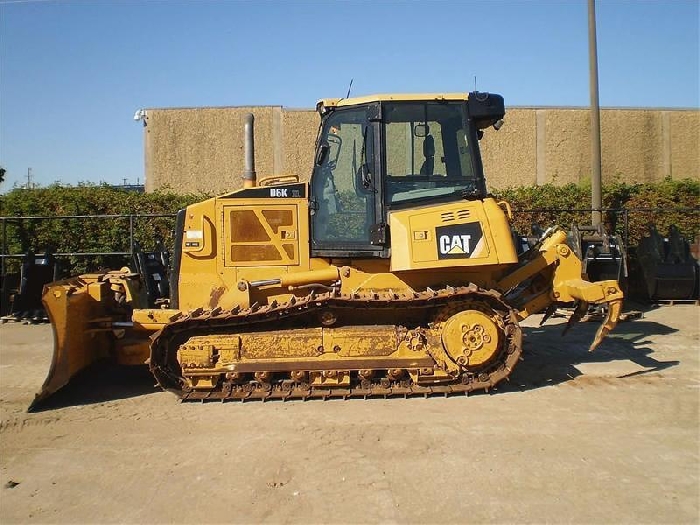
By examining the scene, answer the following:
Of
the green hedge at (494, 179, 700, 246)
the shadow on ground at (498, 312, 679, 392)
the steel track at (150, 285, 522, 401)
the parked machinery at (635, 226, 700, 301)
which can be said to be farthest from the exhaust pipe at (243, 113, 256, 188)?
the parked machinery at (635, 226, 700, 301)

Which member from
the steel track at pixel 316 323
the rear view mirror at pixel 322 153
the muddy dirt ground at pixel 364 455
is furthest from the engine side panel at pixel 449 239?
the muddy dirt ground at pixel 364 455

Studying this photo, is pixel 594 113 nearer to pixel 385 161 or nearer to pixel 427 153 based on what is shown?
pixel 427 153

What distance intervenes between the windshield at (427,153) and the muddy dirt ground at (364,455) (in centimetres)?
218

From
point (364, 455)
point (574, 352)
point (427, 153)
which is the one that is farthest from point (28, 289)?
point (574, 352)

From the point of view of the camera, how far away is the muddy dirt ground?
374 centimetres

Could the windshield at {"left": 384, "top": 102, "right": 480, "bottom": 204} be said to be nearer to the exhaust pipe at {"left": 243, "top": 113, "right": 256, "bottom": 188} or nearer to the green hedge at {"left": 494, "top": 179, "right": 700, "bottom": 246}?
the exhaust pipe at {"left": 243, "top": 113, "right": 256, "bottom": 188}

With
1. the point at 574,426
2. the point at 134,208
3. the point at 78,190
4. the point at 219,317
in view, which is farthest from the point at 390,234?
the point at 78,190

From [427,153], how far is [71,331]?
13.5ft

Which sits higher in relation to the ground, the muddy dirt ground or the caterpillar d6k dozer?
the caterpillar d6k dozer

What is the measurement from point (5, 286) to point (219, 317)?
8.11 metres

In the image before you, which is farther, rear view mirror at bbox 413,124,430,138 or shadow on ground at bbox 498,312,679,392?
shadow on ground at bbox 498,312,679,392

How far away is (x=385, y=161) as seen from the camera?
6.11 meters

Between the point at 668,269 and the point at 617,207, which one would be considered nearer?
the point at 668,269

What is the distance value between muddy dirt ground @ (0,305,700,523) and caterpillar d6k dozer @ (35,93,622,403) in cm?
35
